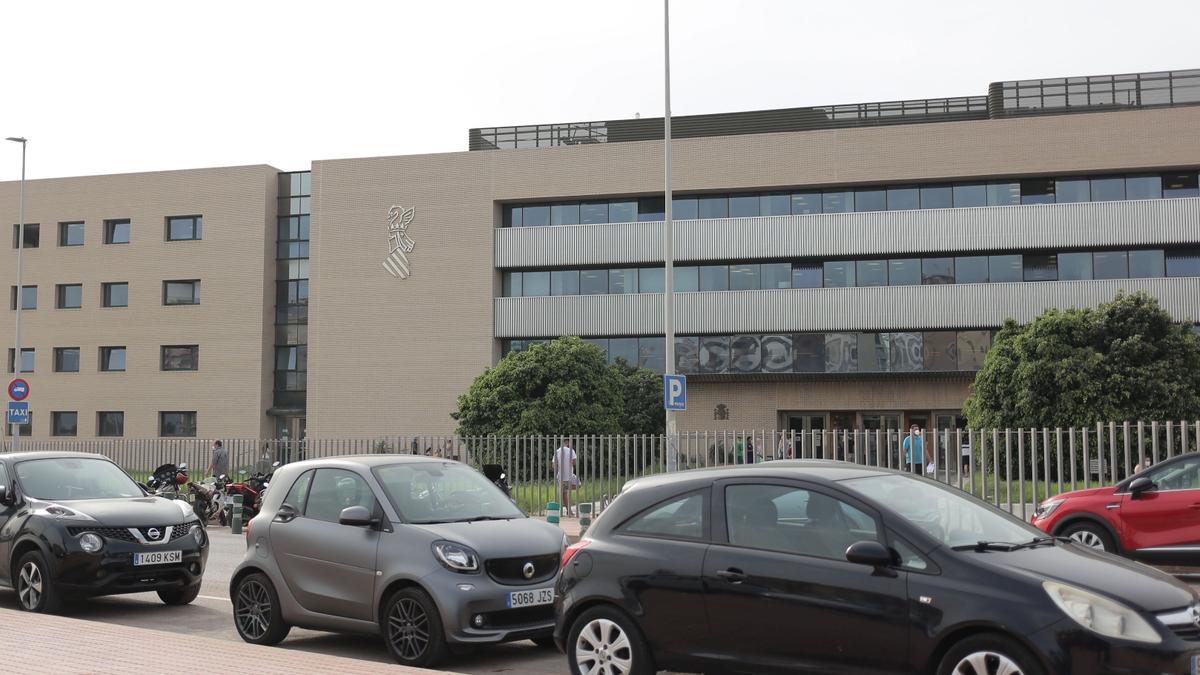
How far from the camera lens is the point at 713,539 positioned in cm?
705

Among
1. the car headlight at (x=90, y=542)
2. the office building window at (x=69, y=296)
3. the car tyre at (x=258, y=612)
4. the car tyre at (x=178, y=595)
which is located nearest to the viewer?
the car tyre at (x=258, y=612)

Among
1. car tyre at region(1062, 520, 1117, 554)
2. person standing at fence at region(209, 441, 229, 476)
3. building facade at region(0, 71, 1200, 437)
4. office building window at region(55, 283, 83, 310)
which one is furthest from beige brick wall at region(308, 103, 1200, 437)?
car tyre at region(1062, 520, 1117, 554)

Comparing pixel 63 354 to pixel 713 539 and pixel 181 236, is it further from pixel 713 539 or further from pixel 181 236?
pixel 713 539

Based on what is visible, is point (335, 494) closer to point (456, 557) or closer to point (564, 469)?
point (456, 557)

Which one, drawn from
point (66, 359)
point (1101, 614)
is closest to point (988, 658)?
point (1101, 614)

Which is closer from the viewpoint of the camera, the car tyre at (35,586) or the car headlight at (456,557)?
the car headlight at (456,557)

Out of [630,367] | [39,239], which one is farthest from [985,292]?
[39,239]

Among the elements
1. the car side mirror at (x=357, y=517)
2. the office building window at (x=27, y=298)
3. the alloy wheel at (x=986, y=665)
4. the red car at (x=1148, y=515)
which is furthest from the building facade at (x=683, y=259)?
the alloy wheel at (x=986, y=665)

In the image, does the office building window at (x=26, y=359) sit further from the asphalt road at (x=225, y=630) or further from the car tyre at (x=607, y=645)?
the car tyre at (x=607, y=645)

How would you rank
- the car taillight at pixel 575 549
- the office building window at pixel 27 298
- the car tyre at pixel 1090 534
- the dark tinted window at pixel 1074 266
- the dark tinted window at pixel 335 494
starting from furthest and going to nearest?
the office building window at pixel 27 298 < the dark tinted window at pixel 1074 266 < the car tyre at pixel 1090 534 < the dark tinted window at pixel 335 494 < the car taillight at pixel 575 549

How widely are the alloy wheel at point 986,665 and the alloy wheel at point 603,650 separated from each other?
81.2 inches

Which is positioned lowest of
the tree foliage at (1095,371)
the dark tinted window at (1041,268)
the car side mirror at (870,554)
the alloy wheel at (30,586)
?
the alloy wheel at (30,586)

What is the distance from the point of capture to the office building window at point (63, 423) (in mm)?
51906

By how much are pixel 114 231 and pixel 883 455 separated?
3959cm
